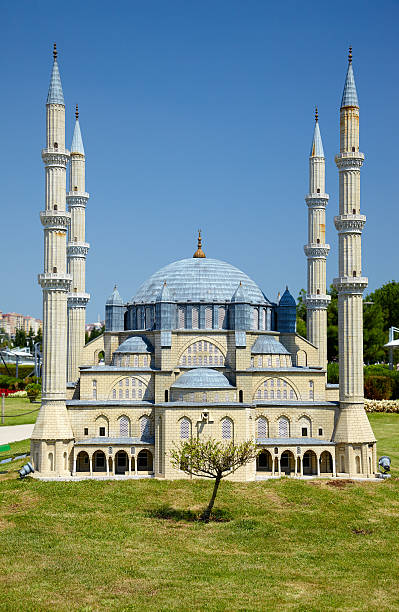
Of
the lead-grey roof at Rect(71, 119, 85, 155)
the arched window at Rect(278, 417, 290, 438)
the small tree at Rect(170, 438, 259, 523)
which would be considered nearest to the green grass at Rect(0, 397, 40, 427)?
the lead-grey roof at Rect(71, 119, 85, 155)

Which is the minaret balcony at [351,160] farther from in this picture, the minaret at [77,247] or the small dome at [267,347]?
the minaret at [77,247]

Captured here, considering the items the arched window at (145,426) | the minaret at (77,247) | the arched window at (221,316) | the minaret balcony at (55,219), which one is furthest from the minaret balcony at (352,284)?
the minaret at (77,247)

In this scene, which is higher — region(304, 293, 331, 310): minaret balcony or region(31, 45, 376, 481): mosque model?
region(304, 293, 331, 310): minaret balcony

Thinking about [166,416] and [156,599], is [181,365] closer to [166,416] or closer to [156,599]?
[166,416]

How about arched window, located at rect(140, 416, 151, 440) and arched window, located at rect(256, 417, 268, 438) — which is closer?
arched window, located at rect(140, 416, 151, 440)

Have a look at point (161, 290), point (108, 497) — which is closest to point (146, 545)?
point (108, 497)

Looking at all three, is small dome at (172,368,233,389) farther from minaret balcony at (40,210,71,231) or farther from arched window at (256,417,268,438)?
minaret balcony at (40,210,71,231)
